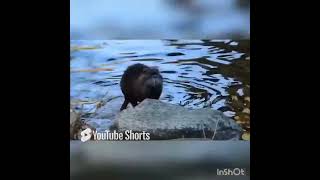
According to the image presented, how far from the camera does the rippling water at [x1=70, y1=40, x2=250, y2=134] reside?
3.26 meters

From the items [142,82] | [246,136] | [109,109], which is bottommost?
[246,136]

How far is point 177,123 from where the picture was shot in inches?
128

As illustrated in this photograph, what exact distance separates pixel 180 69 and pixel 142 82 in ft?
0.81

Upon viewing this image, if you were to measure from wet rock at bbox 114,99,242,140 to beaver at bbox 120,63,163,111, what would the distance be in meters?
0.04

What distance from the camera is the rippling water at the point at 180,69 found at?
10.7 feet

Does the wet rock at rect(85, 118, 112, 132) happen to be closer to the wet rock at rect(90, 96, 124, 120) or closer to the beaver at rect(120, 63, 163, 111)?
the wet rock at rect(90, 96, 124, 120)

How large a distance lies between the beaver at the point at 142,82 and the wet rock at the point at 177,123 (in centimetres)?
4

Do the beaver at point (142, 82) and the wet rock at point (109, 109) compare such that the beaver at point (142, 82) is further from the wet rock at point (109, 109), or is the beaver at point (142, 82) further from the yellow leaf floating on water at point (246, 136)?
the yellow leaf floating on water at point (246, 136)

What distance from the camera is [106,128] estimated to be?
10.7 feet

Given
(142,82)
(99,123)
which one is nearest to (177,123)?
(142,82)

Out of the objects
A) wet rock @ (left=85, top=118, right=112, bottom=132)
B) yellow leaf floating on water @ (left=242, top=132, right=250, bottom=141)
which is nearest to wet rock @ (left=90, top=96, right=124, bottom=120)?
wet rock @ (left=85, top=118, right=112, bottom=132)

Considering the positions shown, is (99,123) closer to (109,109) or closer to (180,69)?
(109,109)
